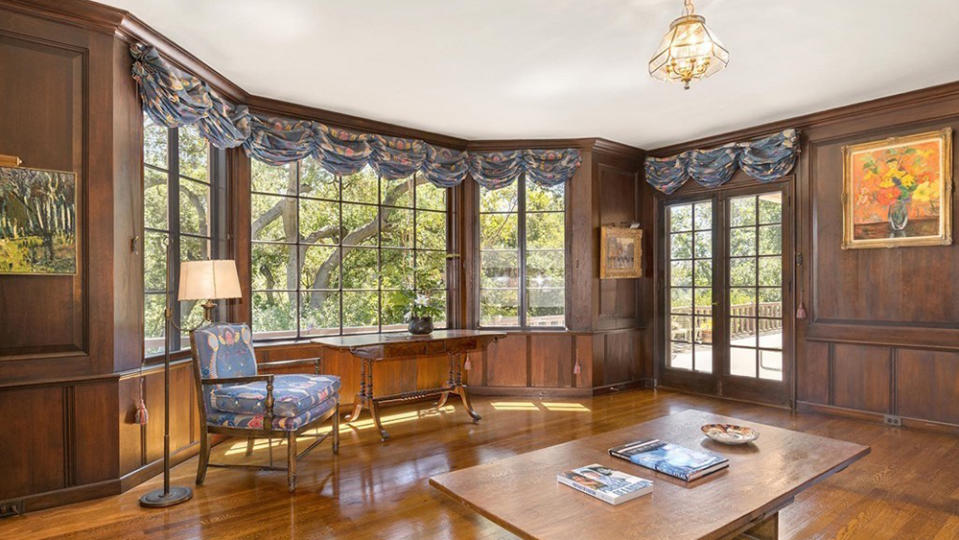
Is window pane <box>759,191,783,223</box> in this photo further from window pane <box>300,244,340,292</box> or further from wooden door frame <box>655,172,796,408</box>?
window pane <box>300,244,340,292</box>

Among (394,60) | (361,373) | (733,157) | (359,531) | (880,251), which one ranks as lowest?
(359,531)

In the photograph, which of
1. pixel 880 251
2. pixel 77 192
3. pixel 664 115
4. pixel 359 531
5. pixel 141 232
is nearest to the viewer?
pixel 359 531

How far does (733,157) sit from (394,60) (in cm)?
340

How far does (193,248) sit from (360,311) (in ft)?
4.96

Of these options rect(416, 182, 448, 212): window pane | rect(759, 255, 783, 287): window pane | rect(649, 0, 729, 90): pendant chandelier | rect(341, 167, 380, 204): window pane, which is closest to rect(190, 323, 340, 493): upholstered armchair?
rect(341, 167, 380, 204): window pane

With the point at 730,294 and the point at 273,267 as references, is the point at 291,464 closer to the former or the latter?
the point at 273,267

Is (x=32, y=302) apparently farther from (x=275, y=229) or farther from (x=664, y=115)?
(x=664, y=115)

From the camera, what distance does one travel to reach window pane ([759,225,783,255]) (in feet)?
16.3

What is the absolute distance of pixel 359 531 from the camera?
2.49m

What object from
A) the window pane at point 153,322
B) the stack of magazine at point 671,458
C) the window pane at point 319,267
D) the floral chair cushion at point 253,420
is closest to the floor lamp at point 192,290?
the floral chair cushion at point 253,420

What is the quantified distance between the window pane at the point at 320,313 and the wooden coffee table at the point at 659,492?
277cm

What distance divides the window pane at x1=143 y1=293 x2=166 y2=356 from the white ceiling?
5.19 feet

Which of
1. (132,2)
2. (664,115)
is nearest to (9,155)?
(132,2)

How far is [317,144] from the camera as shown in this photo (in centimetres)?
444
